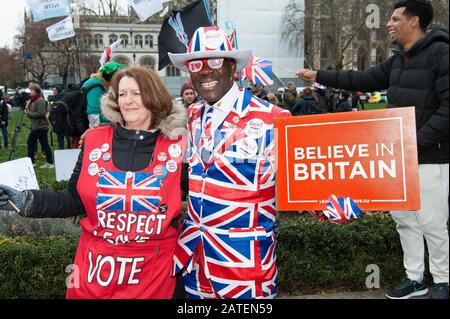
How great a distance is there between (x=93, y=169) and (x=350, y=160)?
128 cm

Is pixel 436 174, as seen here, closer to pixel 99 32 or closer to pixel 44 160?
pixel 44 160

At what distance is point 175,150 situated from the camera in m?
→ 2.53

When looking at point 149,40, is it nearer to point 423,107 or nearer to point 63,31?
point 63,31

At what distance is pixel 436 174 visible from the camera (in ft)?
11.6

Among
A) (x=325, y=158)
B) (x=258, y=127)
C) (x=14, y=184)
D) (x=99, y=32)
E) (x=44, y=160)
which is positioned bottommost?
(x=44, y=160)

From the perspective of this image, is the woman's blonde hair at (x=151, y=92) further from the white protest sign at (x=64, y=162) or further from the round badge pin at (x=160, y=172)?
the white protest sign at (x=64, y=162)

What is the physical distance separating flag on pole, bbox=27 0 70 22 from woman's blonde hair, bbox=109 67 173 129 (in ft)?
23.7

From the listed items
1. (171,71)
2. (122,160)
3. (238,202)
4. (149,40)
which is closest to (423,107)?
(238,202)

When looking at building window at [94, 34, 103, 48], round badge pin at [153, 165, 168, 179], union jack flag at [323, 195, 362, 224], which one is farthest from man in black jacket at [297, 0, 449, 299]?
building window at [94, 34, 103, 48]

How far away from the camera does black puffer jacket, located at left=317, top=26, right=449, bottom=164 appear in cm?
332

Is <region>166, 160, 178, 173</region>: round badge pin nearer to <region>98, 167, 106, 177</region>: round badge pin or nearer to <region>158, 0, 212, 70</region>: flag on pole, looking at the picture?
<region>98, 167, 106, 177</region>: round badge pin

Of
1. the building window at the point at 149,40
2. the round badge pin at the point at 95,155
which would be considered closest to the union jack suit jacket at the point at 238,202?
the round badge pin at the point at 95,155
